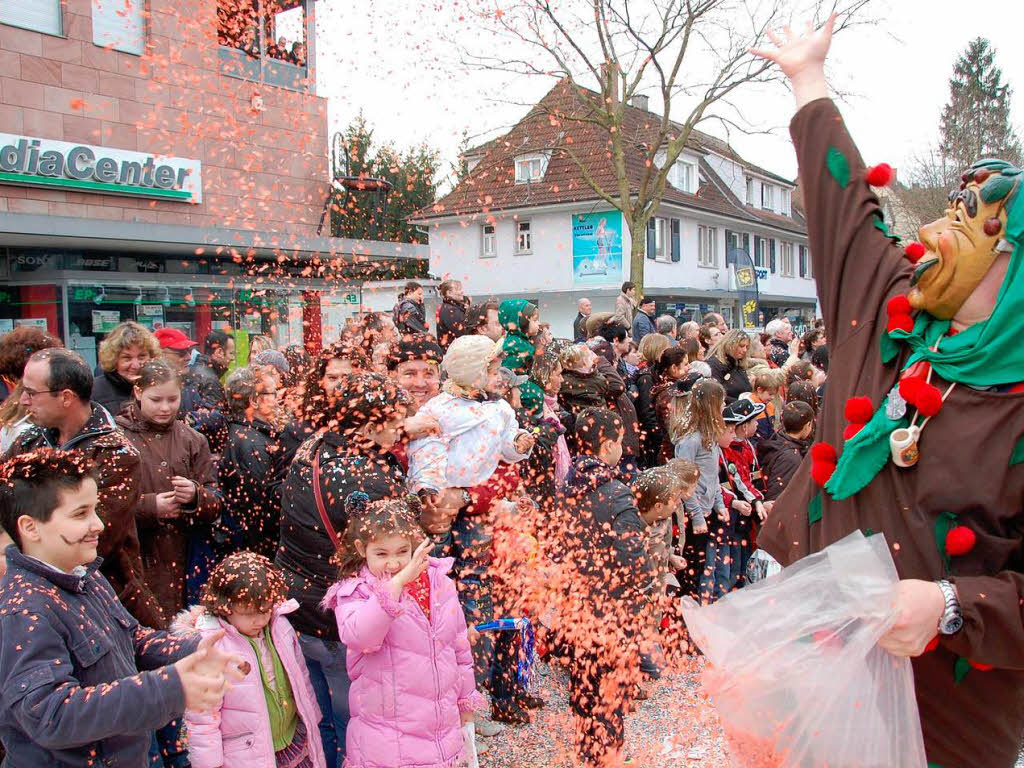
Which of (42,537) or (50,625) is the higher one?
(42,537)

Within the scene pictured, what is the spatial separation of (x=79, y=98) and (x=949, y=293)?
13345 millimetres

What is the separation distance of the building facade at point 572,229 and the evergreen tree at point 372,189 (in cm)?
189

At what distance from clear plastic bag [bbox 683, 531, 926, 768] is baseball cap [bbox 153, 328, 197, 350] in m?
5.31

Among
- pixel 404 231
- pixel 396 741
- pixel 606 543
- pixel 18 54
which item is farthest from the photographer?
pixel 404 231

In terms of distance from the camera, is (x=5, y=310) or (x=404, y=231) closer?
(x=5, y=310)

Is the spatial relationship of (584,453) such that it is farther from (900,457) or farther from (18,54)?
(18,54)

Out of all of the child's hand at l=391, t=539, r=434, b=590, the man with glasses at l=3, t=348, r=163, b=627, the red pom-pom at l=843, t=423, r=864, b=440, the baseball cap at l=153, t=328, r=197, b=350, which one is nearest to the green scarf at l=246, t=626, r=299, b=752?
the man with glasses at l=3, t=348, r=163, b=627

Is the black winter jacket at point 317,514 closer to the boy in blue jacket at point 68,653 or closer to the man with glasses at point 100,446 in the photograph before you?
the man with glasses at point 100,446

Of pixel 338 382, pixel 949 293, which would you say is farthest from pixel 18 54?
pixel 949 293

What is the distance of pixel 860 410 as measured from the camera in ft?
6.86

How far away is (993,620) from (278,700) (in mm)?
2783

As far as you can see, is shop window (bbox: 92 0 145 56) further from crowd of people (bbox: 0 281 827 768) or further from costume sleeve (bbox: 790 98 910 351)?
costume sleeve (bbox: 790 98 910 351)

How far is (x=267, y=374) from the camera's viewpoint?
534 cm

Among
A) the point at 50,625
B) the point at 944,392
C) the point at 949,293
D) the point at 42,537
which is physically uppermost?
the point at 949,293
